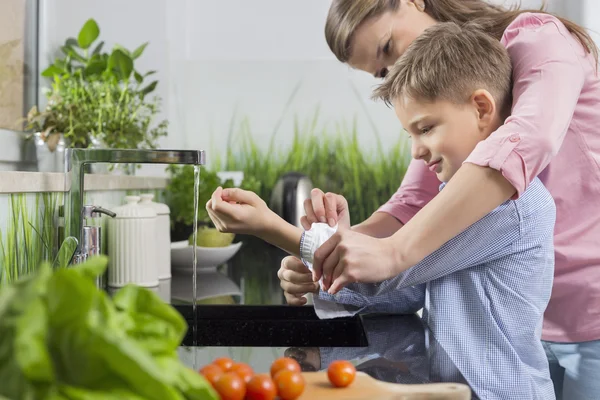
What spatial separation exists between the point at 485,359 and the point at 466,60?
47cm

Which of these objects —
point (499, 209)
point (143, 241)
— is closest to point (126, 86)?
point (143, 241)

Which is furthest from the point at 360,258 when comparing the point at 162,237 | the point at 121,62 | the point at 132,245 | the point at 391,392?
the point at 121,62

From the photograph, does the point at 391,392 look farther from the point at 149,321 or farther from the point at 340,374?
the point at 149,321

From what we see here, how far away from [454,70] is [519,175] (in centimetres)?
26

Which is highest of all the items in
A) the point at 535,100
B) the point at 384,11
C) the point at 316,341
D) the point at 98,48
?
the point at 98,48

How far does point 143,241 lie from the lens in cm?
172

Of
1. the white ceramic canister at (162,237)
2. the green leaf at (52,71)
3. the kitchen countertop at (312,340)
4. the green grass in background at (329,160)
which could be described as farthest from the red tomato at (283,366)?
the green grass in background at (329,160)

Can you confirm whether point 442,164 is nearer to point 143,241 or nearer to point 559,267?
point 559,267

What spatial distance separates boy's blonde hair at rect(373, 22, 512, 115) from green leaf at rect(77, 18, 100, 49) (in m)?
1.40

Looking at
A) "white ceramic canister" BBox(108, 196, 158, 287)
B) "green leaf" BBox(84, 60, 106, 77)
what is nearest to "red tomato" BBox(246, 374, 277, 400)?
"white ceramic canister" BBox(108, 196, 158, 287)

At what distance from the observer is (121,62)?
2197 millimetres

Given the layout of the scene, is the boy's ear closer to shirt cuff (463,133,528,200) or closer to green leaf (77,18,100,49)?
shirt cuff (463,133,528,200)

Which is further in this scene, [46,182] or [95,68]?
[95,68]

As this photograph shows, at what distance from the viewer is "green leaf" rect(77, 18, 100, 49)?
225 cm
